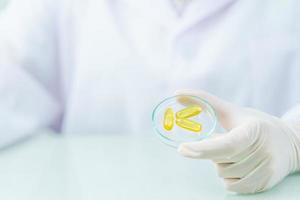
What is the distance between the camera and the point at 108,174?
938 millimetres

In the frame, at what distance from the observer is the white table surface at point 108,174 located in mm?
850

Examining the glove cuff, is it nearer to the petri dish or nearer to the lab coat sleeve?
the petri dish

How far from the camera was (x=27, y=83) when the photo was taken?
128cm

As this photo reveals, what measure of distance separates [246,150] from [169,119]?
12cm

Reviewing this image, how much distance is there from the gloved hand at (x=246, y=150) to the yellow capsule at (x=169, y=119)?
0.04m

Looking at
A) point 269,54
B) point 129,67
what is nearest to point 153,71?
point 129,67

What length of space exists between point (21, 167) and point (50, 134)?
268 millimetres

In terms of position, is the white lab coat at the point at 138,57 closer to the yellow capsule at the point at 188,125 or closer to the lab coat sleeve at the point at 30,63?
the lab coat sleeve at the point at 30,63

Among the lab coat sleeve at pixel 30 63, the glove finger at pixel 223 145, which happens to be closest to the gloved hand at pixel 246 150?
the glove finger at pixel 223 145

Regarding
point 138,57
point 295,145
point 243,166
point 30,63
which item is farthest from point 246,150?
point 30,63

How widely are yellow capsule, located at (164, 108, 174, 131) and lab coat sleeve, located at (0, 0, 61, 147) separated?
0.45 meters

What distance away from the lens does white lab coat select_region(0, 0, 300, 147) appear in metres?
1.21

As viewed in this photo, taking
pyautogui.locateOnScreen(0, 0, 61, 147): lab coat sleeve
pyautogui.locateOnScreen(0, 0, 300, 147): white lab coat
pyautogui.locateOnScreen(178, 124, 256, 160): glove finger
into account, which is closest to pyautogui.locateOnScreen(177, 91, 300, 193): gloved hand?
pyautogui.locateOnScreen(178, 124, 256, 160): glove finger

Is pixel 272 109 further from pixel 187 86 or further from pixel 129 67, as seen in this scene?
pixel 129 67
